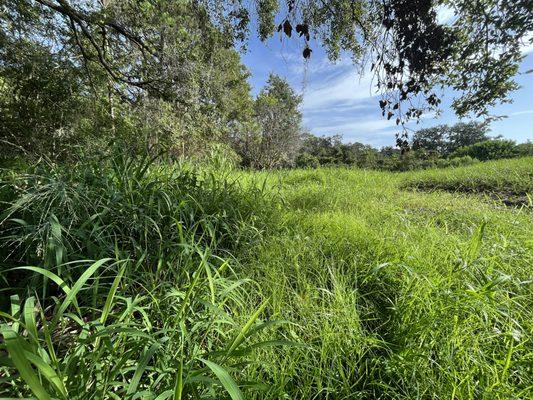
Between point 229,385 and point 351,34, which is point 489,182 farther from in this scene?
point 229,385

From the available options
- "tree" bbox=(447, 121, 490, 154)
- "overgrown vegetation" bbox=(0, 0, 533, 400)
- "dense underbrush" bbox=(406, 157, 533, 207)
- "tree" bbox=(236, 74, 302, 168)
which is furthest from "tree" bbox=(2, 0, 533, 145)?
"tree" bbox=(447, 121, 490, 154)

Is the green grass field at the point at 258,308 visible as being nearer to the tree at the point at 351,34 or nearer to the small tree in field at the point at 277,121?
the tree at the point at 351,34

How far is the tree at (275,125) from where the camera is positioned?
16.3m

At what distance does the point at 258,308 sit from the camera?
108cm

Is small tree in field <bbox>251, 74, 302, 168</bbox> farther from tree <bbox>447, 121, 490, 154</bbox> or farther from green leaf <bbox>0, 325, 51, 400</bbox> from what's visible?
tree <bbox>447, 121, 490, 154</bbox>

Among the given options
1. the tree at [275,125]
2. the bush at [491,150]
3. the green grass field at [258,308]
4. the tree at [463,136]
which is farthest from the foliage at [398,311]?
the tree at [463,136]

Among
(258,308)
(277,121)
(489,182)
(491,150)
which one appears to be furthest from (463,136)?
(258,308)

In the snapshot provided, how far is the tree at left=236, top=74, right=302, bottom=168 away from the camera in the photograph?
53.5ft

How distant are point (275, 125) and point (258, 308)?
658 inches

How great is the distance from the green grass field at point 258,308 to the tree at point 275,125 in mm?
14420

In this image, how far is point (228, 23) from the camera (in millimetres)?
3818

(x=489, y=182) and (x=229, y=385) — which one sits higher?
(x=489, y=182)

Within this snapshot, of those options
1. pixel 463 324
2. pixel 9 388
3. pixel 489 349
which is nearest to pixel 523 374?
pixel 489 349

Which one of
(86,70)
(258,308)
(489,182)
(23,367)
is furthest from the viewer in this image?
(489,182)
